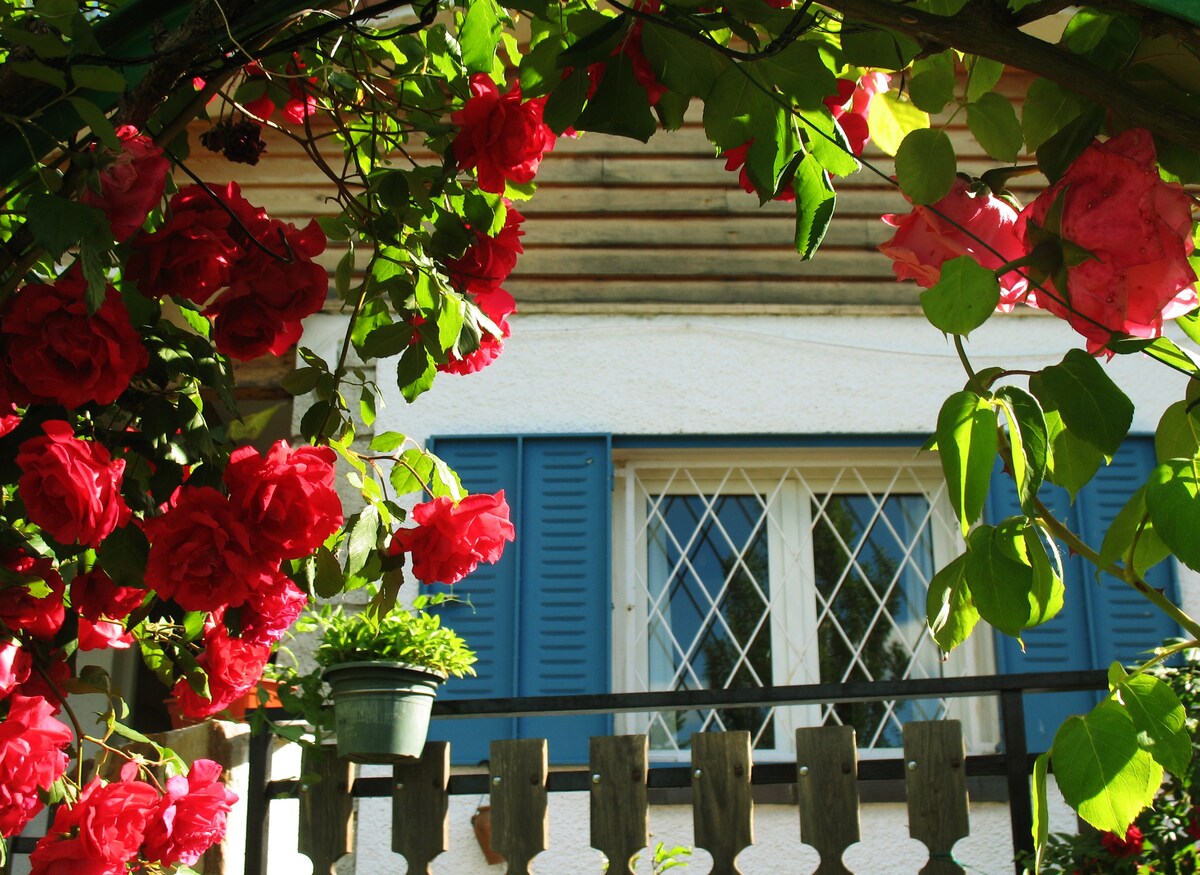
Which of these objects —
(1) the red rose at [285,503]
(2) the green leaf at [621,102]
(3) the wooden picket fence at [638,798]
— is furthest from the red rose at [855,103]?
(3) the wooden picket fence at [638,798]

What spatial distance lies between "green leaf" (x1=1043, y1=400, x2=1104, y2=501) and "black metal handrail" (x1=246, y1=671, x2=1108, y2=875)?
2.18 meters

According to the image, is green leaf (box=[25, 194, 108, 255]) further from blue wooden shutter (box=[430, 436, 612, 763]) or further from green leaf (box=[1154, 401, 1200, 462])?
blue wooden shutter (box=[430, 436, 612, 763])

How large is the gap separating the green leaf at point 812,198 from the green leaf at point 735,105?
0.22ft

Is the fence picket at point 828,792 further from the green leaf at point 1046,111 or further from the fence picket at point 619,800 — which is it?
the green leaf at point 1046,111

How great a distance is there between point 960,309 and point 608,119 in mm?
529

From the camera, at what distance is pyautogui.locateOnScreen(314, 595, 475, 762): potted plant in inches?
136

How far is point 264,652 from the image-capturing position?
1.96m

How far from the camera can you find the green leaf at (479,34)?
6.40 feet

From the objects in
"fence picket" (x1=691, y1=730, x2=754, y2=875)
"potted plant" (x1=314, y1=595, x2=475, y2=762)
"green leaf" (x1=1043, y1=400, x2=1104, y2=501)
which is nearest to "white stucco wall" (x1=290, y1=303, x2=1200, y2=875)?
"potted plant" (x1=314, y1=595, x2=475, y2=762)

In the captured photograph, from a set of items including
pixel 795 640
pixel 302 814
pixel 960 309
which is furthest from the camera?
pixel 795 640

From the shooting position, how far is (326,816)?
355 cm

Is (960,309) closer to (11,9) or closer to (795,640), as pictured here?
(11,9)

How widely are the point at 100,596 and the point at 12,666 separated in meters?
0.16

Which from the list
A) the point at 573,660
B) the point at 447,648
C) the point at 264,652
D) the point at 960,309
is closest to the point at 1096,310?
the point at 960,309
